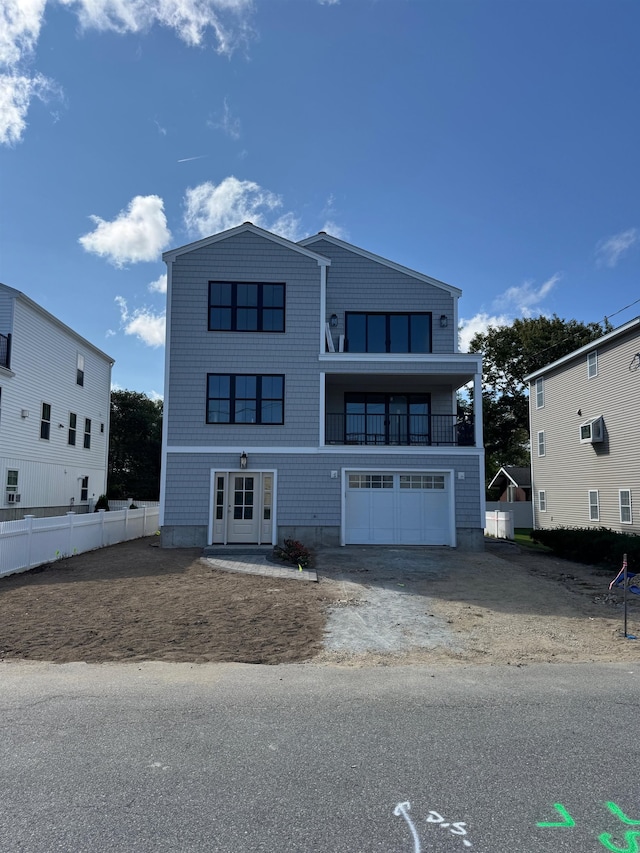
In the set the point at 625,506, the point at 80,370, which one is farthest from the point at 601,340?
the point at 80,370

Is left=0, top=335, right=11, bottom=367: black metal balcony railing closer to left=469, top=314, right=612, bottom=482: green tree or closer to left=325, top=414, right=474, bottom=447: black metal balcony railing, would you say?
left=325, top=414, right=474, bottom=447: black metal balcony railing

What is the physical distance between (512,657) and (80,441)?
21.7 metres

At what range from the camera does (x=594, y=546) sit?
15320 mm

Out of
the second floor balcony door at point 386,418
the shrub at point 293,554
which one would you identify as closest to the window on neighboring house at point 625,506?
the second floor balcony door at point 386,418

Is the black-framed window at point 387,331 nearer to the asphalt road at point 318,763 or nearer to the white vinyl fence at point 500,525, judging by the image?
the white vinyl fence at point 500,525

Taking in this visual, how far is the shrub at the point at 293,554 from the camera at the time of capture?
1300 centimetres

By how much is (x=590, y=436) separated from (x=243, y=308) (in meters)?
13.1

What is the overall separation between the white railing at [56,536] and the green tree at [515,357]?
2688 centimetres

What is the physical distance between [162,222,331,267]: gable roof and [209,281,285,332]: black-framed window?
1238mm

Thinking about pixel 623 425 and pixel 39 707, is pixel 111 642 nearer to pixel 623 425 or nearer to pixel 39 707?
pixel 39 707

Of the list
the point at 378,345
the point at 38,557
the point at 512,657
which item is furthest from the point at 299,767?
the point at 378,345

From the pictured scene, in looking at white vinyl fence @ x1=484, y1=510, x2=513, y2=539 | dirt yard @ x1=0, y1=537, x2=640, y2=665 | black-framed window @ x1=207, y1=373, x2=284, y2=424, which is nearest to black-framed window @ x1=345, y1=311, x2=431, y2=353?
black-framed window @ x1=207, y1=373, x2=284, y2=424

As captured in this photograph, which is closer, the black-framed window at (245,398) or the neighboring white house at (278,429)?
the neighboring white house at (278,429)

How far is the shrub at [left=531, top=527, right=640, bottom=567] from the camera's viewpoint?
44.9 ft
